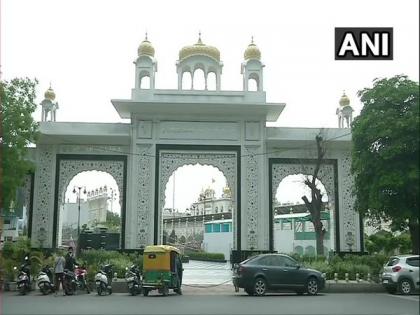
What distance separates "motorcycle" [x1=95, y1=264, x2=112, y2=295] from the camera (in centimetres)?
1327

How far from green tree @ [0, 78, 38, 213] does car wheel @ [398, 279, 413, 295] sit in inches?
442

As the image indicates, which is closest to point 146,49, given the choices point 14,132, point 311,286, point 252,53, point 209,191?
point 252,53

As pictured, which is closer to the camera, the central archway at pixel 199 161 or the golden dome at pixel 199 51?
the central archway at pixel 199 161

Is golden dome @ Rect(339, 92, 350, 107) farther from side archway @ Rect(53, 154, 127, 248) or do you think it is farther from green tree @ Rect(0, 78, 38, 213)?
green tree @ Rect(0, 78, 38, 213)

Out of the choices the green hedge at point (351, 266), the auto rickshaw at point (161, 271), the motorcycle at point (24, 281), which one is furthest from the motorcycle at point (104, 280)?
the green hedge at point (351, 266)

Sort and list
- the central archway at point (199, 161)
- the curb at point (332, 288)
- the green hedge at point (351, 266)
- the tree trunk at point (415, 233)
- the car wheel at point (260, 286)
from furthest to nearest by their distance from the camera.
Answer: the central archway at point (199, 161) < the green hedge at point (351, 266) < the tree trunk at point (415, 233) < the curb at point (332, 288) < the car wheel at point (260, 286)

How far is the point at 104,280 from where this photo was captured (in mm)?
13312

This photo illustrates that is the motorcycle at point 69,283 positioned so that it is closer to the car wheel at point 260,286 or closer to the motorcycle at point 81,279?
the motorcycle at point 81,279

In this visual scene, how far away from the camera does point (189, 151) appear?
21.0 metres

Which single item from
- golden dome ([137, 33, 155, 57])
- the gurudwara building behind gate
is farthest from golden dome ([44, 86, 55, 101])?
golden dome ([137, 33, 155, 57])

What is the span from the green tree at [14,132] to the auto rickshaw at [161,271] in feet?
17.7

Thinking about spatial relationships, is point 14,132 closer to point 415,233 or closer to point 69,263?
point 69,263

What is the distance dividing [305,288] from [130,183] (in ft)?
30.6

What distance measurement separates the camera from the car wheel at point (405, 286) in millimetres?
13836
